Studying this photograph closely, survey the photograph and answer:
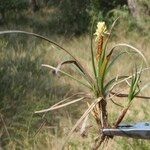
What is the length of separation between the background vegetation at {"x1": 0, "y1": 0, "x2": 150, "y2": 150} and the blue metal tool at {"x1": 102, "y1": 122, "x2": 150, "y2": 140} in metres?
0.24

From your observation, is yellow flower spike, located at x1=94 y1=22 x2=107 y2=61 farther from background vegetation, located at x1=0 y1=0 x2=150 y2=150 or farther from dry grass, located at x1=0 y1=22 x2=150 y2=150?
background vegetation, located at x1=0 y1=0 x2=150 y2=150

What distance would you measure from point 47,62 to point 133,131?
874 cm

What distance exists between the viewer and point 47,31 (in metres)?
15.6

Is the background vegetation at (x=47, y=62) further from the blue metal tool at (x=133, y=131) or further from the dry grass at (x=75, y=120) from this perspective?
the blue metal tool at (x=133, y=131)

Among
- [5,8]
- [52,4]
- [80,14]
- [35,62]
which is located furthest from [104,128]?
[52,4]

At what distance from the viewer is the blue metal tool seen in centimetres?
146

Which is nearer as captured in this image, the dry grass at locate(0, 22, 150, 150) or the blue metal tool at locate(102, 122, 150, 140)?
the blue metal tool at locate(102, 122, 150, 140)

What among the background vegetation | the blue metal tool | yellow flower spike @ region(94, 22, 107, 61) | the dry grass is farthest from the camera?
the background vegetation

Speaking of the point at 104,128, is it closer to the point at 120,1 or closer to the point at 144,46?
→ the point at 144,46

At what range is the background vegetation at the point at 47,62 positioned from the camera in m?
5.46

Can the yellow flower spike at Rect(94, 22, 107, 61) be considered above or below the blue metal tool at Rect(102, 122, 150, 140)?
above

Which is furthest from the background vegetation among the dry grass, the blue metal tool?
the blue metal tool

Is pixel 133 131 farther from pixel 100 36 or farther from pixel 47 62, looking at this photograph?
pixel 47 62

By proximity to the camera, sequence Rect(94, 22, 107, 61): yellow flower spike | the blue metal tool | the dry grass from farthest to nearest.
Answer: the dry grass → Rect(94, 22, 107, 61): yellow flower spike → the blue metal tool
